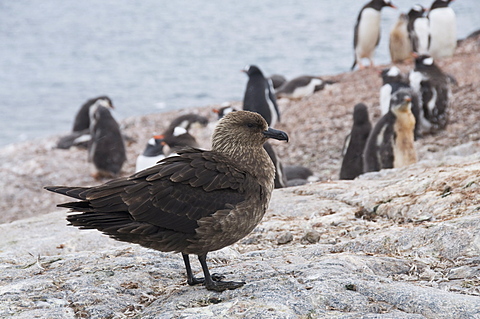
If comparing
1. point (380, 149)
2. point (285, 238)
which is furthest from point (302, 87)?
point (285, 238)

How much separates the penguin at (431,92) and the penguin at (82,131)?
6.73m

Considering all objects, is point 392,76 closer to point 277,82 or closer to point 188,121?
point 188,121

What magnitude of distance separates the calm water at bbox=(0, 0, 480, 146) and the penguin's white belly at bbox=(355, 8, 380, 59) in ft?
14.6

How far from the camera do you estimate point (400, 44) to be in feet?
64.2

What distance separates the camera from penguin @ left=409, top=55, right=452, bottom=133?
10562 mm

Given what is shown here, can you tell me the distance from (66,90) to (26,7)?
143ft

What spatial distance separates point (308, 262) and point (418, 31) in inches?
662

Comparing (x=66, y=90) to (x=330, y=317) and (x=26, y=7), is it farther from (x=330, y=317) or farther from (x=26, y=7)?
(x=26, y=7)

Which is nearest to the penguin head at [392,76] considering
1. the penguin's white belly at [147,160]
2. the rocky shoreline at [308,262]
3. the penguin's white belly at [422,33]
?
→ the penguin's white belly at [147,160]

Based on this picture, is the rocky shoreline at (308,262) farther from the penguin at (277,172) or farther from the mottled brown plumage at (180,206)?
the penguin at (277,172)

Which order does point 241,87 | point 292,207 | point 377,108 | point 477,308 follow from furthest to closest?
point 241,87, point 377,108, point 292,207, point 477,308

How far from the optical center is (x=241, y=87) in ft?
81.0

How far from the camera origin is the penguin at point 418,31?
19.0 metres

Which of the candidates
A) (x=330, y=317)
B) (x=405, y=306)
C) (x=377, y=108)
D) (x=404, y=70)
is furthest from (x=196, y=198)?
(x=404, y=70)
